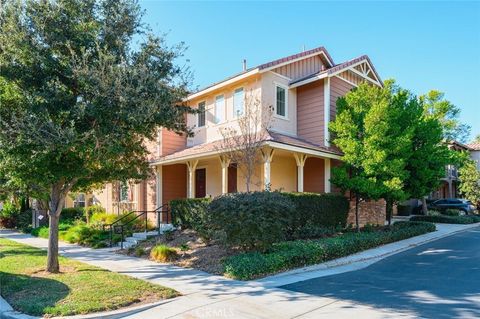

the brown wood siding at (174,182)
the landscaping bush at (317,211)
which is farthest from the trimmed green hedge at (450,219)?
the brown wood siding at (174,182)

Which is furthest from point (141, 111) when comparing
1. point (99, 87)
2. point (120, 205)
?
point (120, 205)

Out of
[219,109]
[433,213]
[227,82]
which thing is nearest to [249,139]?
[227,82]

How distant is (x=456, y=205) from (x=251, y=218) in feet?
86.3

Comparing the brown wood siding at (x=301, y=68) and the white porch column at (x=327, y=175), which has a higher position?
the brown wood siding at (x=301, y=68)

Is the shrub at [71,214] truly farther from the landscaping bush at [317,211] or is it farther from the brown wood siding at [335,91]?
the brown wood siding at [335,91]

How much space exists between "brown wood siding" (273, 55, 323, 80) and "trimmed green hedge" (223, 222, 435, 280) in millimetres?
8142

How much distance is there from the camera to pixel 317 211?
1420 centimetres

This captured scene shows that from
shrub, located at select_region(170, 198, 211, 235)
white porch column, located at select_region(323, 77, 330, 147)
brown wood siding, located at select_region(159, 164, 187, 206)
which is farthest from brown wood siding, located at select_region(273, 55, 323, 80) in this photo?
brown wood siding, located at select_region(159, 164, 187, 206)

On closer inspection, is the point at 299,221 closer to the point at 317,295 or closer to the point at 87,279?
the point at 317,295

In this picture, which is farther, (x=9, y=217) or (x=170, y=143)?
(x=9, y=217)

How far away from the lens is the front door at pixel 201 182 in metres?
19.6

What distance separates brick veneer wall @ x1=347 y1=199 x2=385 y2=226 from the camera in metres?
17.1

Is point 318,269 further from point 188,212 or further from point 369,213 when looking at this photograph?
point 369,213

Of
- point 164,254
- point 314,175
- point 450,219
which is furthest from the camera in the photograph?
point 450,219
